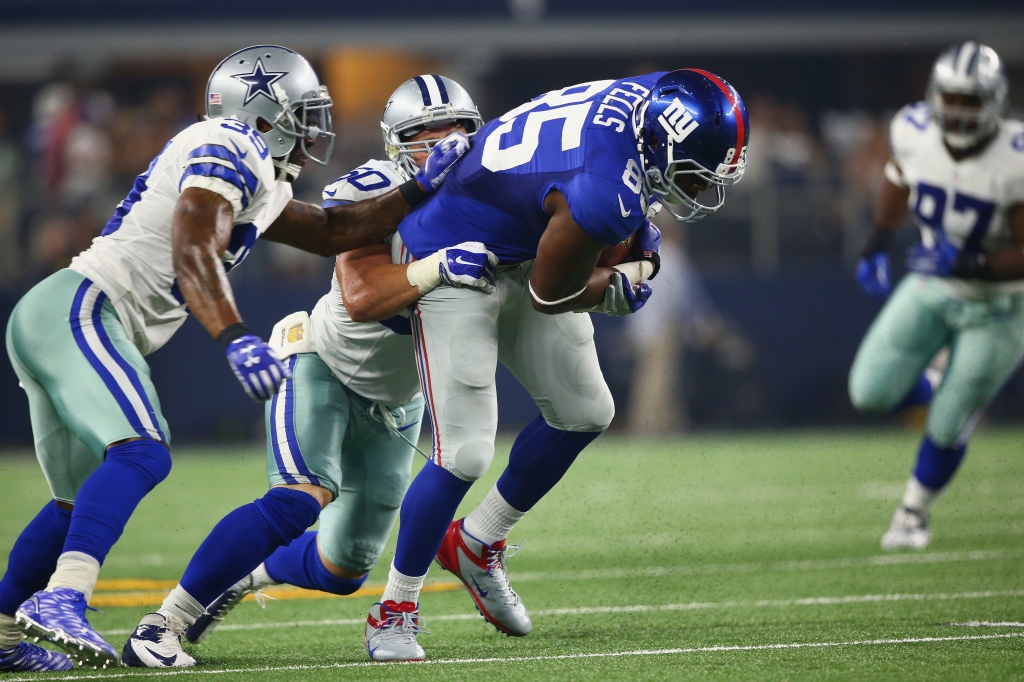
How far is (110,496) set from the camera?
305 centimetres

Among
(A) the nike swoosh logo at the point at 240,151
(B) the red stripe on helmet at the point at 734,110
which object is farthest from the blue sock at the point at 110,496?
(B) the red stripe on helmet at the point at 734,110

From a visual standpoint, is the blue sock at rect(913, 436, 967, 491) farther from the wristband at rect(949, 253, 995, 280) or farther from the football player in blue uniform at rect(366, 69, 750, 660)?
the football player in blue uniform at rect(366, 69, 750, 660)

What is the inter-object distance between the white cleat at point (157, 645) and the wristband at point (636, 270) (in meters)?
1.50

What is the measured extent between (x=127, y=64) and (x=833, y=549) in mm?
9734

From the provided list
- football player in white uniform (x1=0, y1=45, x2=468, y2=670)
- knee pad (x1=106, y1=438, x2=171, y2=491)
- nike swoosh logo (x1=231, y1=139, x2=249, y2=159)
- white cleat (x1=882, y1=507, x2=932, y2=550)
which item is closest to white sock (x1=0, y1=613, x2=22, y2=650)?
football player in white uniform (x1=0, y1=45, x2=468, y2=670)

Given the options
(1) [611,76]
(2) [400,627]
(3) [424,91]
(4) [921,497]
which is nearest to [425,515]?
(2) [400,627]

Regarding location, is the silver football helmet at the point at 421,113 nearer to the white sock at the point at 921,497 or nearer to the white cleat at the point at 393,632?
the white cleat at the point at 393,632

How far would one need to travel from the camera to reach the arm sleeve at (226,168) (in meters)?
3.15

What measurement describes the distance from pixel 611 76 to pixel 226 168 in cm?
1037

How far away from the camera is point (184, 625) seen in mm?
3332

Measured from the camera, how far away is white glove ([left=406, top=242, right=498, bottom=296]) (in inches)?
133

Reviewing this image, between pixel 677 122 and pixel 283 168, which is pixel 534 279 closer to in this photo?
pixel 677 122

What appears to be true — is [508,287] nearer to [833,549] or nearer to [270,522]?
[270,522]

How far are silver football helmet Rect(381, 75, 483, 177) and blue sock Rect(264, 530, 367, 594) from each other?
1181 mm
